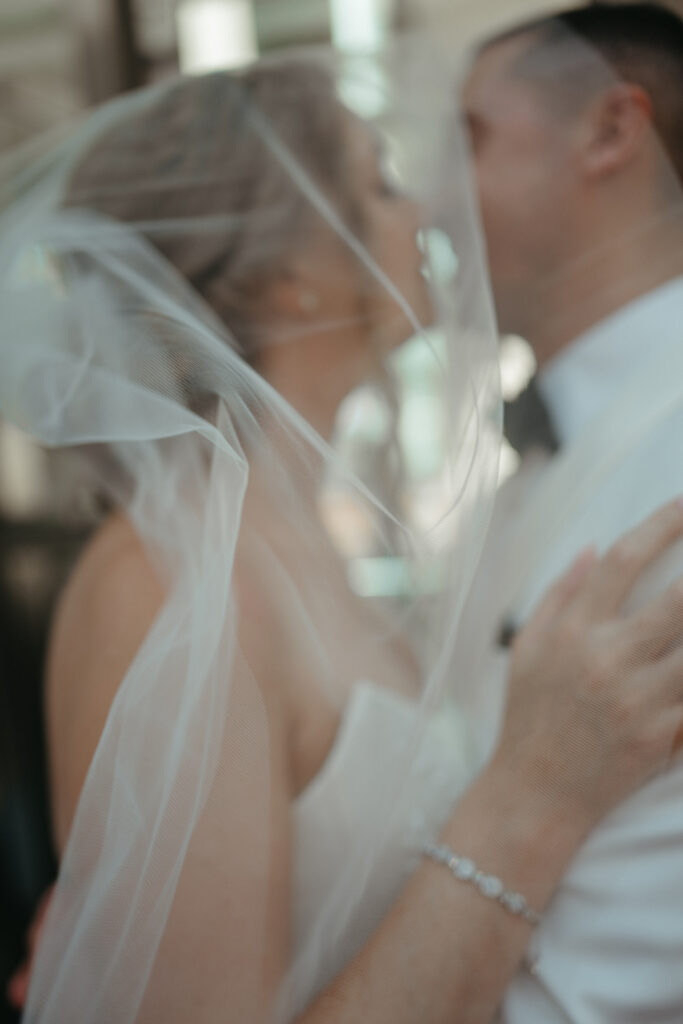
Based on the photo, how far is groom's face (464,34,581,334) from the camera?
0.99m

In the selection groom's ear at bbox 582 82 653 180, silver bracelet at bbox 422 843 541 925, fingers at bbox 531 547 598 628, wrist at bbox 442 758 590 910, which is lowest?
silver bracelet at bbox 422 843 541 925

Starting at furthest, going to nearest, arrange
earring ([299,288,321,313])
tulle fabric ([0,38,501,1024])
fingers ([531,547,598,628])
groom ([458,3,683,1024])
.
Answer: earring ([299,288,321,313]) → groom ([458,3,683,1024]) → fingers ([531,547,598,628]) → tulle fabric ([0,38,501,1024])

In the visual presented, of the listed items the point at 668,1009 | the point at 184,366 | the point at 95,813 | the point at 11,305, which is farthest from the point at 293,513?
the point at 668,1009

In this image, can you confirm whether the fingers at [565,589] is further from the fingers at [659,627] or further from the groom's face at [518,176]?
the groom's face at [518,176]

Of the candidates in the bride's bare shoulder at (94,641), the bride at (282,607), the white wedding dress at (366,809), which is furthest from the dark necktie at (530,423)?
the bride's bare shoulder at (94,641)

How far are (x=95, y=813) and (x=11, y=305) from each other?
52 centimetres

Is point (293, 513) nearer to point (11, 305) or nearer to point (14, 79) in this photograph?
point (11, 305)

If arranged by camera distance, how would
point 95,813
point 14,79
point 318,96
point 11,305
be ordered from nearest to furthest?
point 95,813 → point 11,305 → point 318,96 → point 14,79

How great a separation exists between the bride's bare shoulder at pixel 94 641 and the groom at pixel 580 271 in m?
0.40

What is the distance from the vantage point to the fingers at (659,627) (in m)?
0.61

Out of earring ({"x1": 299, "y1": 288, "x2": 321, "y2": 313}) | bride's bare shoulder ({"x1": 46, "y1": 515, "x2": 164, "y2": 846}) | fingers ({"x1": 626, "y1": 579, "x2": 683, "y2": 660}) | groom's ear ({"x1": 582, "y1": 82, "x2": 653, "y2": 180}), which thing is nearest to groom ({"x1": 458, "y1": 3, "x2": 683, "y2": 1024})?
groom's ear ({"x1": 582, "y1": 82, "x2": 653, "y2": 180})

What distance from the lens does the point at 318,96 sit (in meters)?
0.92

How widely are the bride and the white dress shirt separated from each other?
0.04 m

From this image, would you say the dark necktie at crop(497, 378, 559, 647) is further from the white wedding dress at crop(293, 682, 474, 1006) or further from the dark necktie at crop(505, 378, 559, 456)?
the white wedding dress at crop(293, 682, 474, 1006)
